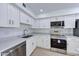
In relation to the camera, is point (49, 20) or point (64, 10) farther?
point (49, 20)

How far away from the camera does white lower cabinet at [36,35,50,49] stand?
14.0 feet

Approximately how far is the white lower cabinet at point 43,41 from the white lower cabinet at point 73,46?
1.19 meters

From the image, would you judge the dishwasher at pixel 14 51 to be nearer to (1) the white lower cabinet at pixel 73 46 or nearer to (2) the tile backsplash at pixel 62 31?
(1) the white lower cabinet at pixel 73 46

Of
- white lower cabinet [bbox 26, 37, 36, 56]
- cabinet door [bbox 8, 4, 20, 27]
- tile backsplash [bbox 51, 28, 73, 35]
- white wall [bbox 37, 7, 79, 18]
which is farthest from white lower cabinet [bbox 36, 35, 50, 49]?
cabinet door [bbox 8, 4, 20, 27]

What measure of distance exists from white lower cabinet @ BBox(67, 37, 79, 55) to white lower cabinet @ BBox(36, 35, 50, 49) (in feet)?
3.90

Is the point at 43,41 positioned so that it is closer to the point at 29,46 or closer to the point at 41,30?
the point at 41,30

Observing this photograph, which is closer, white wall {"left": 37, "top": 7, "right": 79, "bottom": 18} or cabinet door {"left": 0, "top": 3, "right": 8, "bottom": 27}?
cabinet door {"left": 0, "top": 3, "right": 8, "bottom": 27}

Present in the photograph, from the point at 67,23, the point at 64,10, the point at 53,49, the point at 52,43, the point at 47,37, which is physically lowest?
the point at 53,49

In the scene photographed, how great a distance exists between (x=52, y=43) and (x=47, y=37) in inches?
18.3

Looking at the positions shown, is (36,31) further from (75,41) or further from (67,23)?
(75,41)

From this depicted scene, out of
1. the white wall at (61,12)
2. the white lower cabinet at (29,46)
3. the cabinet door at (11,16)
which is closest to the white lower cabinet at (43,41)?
the white lower cabinet at (29,46)

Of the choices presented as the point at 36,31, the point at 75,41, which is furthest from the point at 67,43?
the point at 36,31

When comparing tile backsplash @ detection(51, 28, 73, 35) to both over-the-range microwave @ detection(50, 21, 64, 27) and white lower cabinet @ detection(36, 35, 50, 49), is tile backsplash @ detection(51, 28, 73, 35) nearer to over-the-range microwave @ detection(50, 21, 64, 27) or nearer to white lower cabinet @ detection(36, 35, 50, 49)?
over-the-range microwave @ detection(50, 21, 64, 27)

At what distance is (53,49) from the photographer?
Answer: 3975 mm
